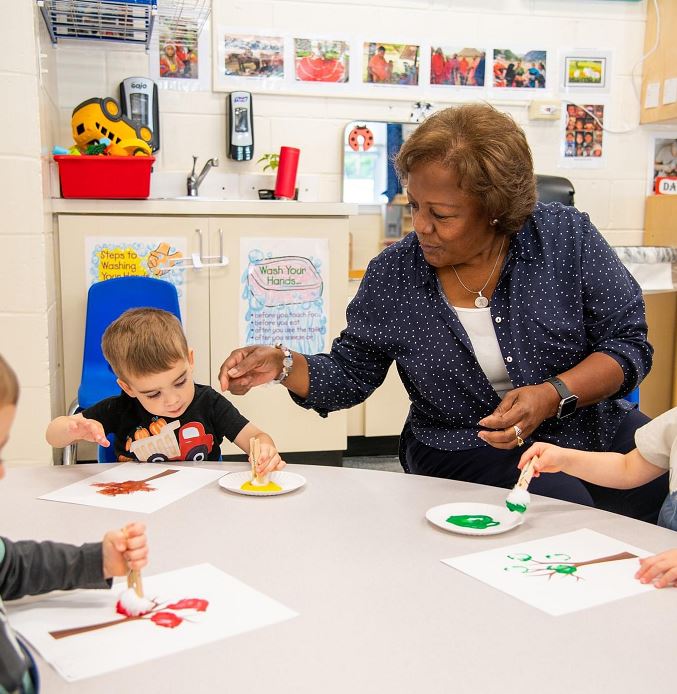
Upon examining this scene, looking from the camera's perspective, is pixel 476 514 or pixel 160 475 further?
pixel 160 475

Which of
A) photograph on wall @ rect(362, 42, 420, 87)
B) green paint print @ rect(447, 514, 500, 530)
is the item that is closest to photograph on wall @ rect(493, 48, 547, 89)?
photograph on wall @ rect(362, 42, 420, 87)

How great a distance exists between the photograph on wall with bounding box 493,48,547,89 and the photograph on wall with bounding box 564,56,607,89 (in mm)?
111

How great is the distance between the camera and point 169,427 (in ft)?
5.30

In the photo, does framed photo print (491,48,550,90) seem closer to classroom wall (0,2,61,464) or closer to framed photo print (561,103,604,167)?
framed photo print (561,103,604,167)

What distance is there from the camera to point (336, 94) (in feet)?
11.1

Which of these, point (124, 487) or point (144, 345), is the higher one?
point (144, 345)

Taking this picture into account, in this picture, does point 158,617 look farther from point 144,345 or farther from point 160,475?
point 144,345

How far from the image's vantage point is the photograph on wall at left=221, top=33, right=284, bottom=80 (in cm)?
326

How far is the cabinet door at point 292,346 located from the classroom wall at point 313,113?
1.77 ft

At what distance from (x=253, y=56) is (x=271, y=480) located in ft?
8.09

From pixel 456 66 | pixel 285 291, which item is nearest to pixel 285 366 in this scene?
pixel 285 291

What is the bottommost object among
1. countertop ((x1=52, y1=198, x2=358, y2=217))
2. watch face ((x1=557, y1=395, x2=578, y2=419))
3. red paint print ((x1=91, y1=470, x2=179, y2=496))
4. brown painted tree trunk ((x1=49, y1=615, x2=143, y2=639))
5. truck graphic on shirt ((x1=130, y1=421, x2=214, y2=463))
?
truck graphic on shirt ((x1=130, y1=421, x2=214, y2=463))

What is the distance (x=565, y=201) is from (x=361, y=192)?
0.82 m

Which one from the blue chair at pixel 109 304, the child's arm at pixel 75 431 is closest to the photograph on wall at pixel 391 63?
the blue chair at pixel 109 304
